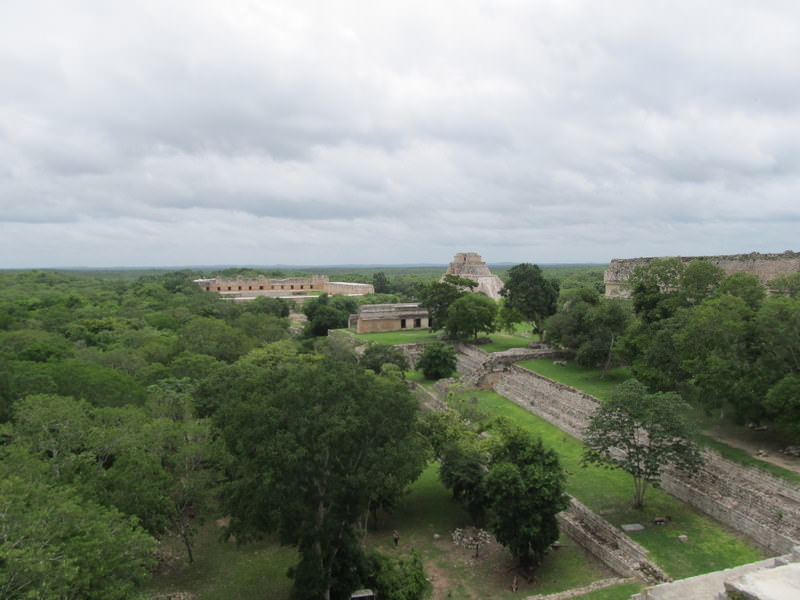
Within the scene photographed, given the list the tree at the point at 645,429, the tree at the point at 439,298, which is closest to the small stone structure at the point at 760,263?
the tree at the point at 645,429

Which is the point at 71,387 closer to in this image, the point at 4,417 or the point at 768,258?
the point at 4,417

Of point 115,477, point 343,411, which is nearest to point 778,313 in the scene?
point 343,411

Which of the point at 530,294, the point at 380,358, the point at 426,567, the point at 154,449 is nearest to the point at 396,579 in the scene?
the point at 426,567

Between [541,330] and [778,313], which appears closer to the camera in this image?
[778,313]

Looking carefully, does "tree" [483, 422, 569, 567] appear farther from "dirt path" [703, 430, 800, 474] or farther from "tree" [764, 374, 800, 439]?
"dirt path" [703, 430, 800, 474]

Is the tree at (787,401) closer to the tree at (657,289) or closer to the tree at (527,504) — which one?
the tree at (527,504)

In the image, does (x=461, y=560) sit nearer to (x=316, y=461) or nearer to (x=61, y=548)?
(x=316, y=461)
